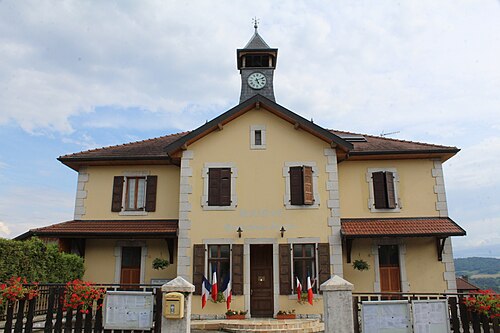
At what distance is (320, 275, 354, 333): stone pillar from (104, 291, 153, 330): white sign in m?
3.37

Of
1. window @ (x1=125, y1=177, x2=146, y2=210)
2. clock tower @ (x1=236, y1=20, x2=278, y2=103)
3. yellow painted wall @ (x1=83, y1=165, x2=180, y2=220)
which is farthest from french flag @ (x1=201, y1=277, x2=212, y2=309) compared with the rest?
clock tower @ (x1=236, y1=20, x2=278, y2=103)

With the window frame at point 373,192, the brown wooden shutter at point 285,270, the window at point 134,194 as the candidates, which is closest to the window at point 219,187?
the brown wooden shutter at point 285,270

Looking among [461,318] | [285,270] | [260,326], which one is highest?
[285,270]

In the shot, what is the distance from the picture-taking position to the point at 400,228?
43.8 feet

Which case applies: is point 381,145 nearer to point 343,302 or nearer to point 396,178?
point 396,178

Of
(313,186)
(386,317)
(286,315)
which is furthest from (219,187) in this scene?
(386,317)

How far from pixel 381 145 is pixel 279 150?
13.9ft

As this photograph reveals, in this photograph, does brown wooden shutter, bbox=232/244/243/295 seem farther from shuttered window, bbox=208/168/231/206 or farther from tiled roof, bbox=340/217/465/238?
tiled roof, bbox=340/217/465/238

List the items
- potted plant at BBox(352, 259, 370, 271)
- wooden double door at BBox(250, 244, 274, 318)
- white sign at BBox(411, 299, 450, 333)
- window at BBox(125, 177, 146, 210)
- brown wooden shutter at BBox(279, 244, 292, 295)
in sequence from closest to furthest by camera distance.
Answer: white sign at BBox(411, 299, 450, 333) < brown wooden shutter at BBox(279, 244, 292, 295) < wooden double door at BBox(250, 244, 274, 318) < potted plant at BBox(352, 259, 370, 271) < window at BBox(125, 177, 146, 210)

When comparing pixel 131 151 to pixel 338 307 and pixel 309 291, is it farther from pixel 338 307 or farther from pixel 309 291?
pixel 338 307

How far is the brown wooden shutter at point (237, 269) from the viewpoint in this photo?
41.3ft

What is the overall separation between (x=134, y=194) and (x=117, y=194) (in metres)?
0.58

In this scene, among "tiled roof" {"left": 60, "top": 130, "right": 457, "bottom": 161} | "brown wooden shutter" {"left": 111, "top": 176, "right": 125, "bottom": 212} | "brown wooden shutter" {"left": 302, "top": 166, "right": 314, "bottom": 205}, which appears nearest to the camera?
"brown wooden shutter" {"left": 302, "top": 166, "right": 314, "bottom": 205}

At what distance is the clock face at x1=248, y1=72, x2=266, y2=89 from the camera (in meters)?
18.8
